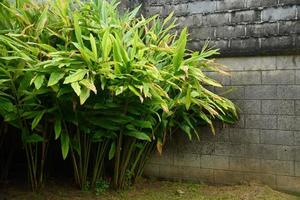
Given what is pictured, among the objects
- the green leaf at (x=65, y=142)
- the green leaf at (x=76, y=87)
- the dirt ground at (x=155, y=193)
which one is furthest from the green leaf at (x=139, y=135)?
the green leaf at (x=76, y=87)

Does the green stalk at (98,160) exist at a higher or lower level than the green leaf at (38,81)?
lower

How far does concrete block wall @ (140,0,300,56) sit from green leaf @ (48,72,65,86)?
1.73 metres

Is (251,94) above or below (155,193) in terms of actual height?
above

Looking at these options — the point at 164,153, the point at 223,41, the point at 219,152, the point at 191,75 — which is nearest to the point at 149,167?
the point at 164,153

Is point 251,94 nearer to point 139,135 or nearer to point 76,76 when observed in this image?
point 139,135

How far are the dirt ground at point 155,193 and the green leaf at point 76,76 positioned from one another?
1.26 meters

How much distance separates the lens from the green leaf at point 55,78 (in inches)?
110

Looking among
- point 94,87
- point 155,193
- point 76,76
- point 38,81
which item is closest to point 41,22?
point 38,81

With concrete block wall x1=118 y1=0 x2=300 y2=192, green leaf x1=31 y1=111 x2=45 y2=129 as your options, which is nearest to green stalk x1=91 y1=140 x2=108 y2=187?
green leaf x1=31 y1=111 x2=45 y2=129

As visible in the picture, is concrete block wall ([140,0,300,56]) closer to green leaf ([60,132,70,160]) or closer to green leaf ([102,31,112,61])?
green leaf ([102,31,112,61])

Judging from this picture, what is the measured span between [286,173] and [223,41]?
1437 millimetres

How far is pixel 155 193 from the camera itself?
3.72m

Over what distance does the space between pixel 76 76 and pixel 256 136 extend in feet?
6.32

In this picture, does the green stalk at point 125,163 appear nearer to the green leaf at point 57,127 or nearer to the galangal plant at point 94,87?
the galangal plant at point 94,87
